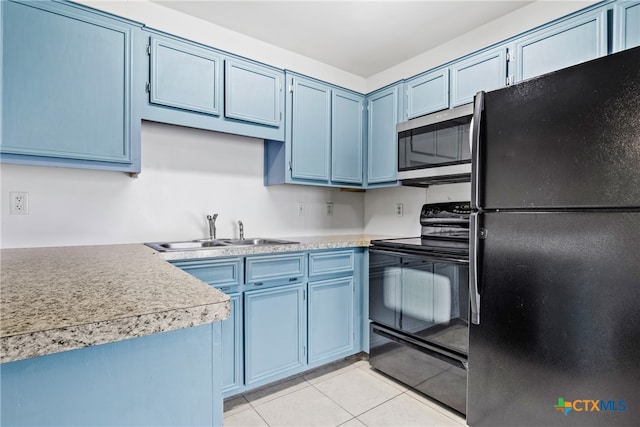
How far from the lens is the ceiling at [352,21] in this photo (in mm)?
2092

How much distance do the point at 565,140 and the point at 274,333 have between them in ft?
5.79

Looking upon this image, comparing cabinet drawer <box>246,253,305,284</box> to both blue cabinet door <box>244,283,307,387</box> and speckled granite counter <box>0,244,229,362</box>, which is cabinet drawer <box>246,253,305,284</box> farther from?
speckled granite counter <box>0,244,229,362</box>

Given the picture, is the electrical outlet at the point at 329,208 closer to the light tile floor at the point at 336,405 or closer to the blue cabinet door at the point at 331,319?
the blue cabinet door at the point at 331,319

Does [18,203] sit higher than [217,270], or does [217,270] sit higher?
[18,203]

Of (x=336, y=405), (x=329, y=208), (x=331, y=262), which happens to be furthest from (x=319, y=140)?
(x=336, y=405)

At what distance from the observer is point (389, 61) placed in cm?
286

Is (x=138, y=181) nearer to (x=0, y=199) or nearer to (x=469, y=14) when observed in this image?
(x=0, y=199)

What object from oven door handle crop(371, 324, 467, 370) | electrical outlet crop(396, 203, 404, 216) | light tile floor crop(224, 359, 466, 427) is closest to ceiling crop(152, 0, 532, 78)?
electrical outlet crop(396, 203, 404, 216)

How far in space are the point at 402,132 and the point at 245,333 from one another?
1.78 meters

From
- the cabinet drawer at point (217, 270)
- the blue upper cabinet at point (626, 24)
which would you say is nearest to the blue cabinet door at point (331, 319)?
the cabinet drawer at point (217, 270)

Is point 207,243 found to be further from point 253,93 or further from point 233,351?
point 253,93

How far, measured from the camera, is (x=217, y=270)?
1786 millimetres

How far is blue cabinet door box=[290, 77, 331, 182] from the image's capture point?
246 cm

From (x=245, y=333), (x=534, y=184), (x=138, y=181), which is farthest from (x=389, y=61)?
(x=245, y=333)
